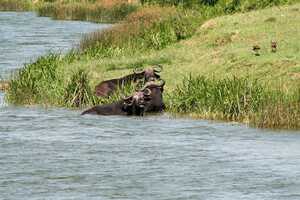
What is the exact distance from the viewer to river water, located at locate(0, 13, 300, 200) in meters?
20.5

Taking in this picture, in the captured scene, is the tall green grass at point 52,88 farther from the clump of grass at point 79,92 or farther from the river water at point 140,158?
the river water at point 140,158

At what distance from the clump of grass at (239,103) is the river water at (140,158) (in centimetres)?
41

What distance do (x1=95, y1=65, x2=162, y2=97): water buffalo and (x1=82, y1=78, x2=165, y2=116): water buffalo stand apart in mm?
1502

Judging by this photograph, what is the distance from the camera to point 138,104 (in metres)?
30.4

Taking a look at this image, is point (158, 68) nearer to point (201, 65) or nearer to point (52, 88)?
point (201, 65)

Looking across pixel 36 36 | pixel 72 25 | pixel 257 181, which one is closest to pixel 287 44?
pixel 257 181

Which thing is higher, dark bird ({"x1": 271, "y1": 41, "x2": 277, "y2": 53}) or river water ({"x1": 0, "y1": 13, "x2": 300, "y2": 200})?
dark bird ({"x1": 271, "y1": 41, "x2": 277, "y2": 53})

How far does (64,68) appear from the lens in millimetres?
36125

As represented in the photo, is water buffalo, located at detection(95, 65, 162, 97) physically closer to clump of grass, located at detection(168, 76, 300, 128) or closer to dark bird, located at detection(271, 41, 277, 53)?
clump of grass, located at detection(168, 76, 300, 128)

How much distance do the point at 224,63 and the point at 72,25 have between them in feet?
121

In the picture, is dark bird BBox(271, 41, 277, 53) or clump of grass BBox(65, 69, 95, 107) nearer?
clump of grass BBox(65, 69, 95, 107)

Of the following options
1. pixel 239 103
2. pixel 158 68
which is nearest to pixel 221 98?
pixel 239 103

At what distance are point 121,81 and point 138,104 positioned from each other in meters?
2.58

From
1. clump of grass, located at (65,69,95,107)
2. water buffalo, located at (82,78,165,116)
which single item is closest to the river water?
water buffalo, located at (82,78,165,116)
